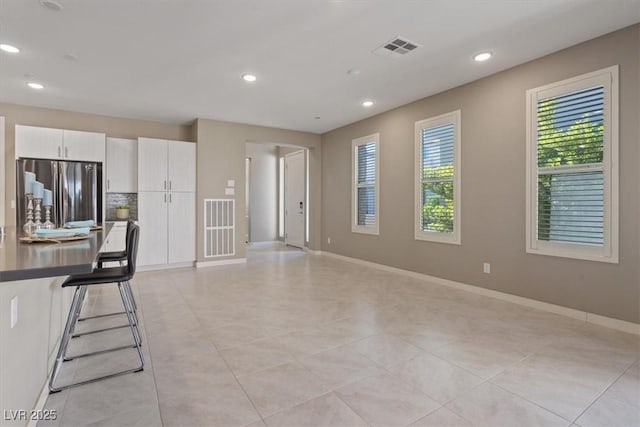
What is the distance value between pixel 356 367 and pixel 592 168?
283cm

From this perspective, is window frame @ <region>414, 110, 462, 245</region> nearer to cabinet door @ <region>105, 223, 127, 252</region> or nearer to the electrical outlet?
the electrical outlet

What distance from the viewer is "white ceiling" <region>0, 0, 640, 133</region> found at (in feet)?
8.22

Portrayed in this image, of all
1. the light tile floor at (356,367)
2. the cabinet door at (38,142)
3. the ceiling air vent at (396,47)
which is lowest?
the light tile floor at (356,367)

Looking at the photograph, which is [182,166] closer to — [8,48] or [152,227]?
[152,227]

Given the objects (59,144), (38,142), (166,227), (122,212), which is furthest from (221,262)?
(38,142)

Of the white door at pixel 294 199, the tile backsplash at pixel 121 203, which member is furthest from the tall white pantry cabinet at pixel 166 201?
the white door at pixel 294 199

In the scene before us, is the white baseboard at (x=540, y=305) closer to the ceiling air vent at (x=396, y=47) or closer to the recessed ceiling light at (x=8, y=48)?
the ceiling air vent at (x=396, y=47)

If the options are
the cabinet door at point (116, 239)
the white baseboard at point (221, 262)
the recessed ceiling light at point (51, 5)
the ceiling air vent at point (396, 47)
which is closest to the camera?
the recessed ceiling light at point (51, 5)

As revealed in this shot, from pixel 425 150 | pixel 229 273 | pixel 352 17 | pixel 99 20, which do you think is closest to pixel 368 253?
pixel 425 150

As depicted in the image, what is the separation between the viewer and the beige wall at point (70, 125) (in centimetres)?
474

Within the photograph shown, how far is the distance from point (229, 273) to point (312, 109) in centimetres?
298

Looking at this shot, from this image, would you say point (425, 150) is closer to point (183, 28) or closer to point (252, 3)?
point (252, 3)

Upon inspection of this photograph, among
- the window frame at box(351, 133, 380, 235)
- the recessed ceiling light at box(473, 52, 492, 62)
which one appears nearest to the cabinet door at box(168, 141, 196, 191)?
the window frame at box(351, 133, 380, 235)

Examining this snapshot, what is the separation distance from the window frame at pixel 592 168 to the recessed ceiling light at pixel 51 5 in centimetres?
439
